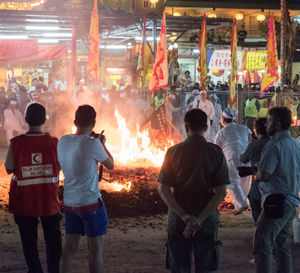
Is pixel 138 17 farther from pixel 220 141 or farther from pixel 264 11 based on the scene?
pixel 264 11

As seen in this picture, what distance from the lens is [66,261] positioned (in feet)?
13.1

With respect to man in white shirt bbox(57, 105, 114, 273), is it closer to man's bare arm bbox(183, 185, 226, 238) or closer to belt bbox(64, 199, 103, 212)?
belt bbox(64, 199, 103, 212)

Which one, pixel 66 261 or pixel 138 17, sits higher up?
pixel 138 17

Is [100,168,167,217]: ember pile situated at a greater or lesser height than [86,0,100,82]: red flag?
lesser

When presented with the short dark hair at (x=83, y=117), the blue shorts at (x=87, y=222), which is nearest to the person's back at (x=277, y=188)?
the blue shorts at (x=87, y=222)

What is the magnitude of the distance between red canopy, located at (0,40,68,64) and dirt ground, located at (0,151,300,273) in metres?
11.0

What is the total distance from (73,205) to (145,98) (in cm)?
1342

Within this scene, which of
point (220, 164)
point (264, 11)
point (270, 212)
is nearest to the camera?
point (220, 164)

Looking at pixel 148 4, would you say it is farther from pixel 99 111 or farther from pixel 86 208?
pixel 86 208

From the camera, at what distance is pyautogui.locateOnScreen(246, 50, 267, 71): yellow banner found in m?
24.4

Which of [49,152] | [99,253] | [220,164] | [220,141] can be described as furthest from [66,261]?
[220,141]

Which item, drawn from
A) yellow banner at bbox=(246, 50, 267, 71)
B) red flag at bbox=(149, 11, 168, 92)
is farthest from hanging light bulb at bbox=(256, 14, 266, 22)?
red flag at bbox=(149, 11, 168, 92)

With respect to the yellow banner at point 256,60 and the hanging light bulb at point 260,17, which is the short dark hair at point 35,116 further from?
the hanging light bulb at point 260,17

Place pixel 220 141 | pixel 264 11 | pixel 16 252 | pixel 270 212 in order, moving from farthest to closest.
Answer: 1. pixel 264 11
2. pixel 220 141
3. pixel 16 252
4. pixel 270 212
